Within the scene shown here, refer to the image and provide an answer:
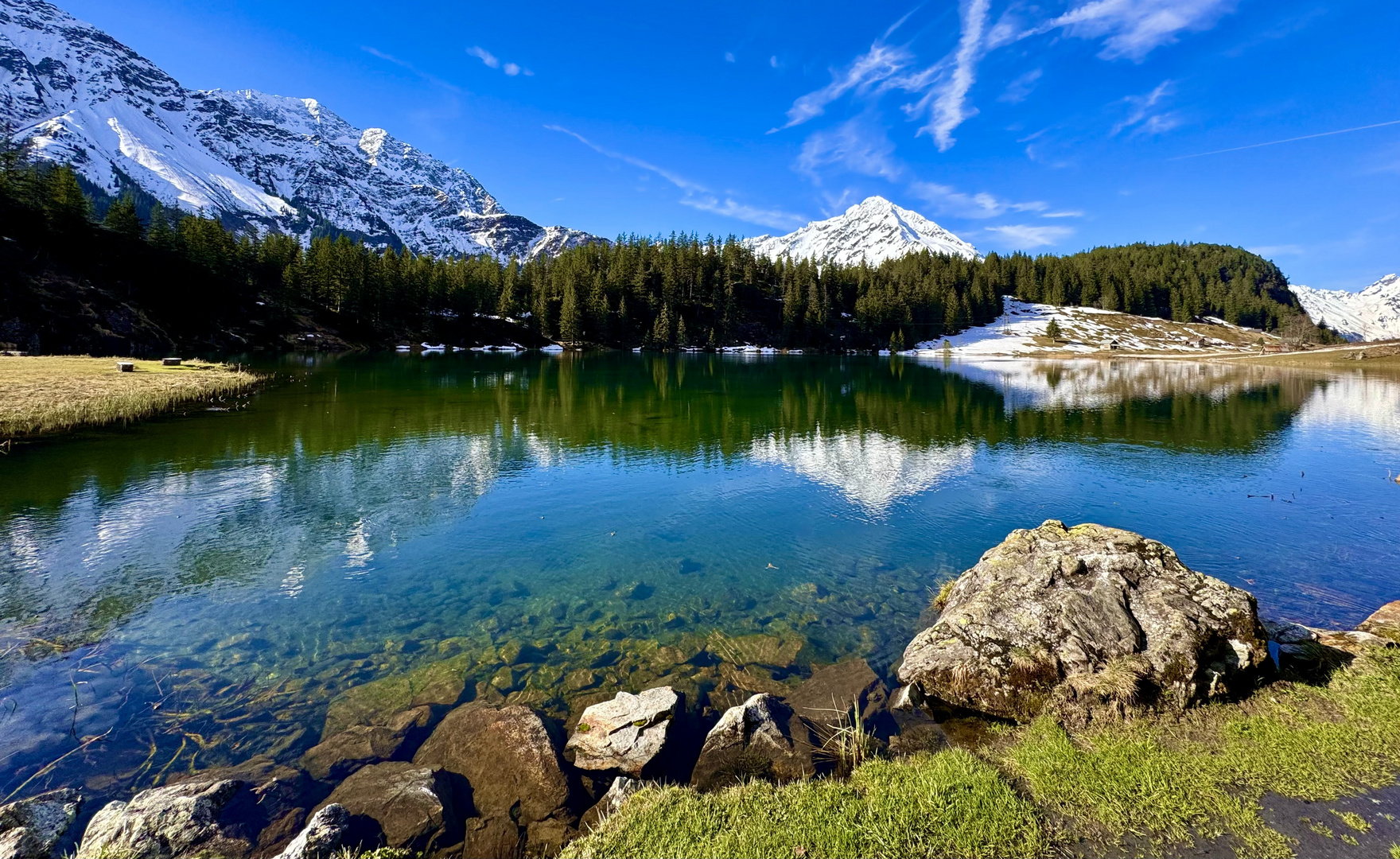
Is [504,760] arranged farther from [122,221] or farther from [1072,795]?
[122,221]

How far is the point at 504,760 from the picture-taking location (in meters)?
9.38

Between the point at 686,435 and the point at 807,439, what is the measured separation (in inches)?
346

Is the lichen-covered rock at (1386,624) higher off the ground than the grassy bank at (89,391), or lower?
lower

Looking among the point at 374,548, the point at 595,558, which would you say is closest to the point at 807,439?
the point at 595,558

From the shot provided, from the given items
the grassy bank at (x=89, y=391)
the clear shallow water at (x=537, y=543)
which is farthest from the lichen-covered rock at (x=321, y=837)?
the grassy bank at (x=89, y=391)

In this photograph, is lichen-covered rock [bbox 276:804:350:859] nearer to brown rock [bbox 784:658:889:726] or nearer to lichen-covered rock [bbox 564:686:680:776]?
lichen-covered rock [bbox 564:686:680:776]

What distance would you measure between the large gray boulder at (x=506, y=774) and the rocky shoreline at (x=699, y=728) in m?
0.03

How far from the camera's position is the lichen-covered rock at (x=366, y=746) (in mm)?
9383

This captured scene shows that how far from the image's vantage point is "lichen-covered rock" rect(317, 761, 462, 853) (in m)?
7.80

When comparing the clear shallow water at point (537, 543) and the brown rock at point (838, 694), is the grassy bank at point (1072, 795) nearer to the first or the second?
the brown rock at point (838, 694)

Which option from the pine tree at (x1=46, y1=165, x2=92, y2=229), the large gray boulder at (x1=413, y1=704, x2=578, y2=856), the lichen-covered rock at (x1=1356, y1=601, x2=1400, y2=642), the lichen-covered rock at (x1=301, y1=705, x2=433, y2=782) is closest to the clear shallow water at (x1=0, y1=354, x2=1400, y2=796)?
the lichen-covered rock at (x1=301, y1=705, x2=433, y2=782)

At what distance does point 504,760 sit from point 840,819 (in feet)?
18.8

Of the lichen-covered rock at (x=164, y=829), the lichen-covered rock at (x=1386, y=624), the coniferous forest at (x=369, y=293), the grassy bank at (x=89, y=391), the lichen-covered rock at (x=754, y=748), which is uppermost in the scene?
the coniferous forest at (x=369, y=293)

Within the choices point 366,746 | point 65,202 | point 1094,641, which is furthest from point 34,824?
point 65,202
